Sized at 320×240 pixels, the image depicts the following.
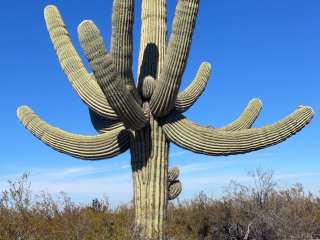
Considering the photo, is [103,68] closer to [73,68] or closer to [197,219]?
[73,68]

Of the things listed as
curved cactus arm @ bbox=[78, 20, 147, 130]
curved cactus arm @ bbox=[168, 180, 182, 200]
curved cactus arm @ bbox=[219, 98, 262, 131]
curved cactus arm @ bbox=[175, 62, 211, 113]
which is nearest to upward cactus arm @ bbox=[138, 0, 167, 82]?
curved cactus arm @ bbox=[175, 62, 211, 113]

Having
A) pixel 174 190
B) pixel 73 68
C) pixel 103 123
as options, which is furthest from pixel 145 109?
pixel 174 190

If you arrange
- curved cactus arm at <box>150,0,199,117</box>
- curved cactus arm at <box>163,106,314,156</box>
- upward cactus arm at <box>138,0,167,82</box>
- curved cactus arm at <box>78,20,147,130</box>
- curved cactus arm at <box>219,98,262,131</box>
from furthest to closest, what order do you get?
1. curved cactus arm at <box>219,98,262,131</box>
2. upward cactus arm at <box>138,0,167,82</box>
3. curved cactus arm at <box>163,106,314,156</box>
4. curved cactus arm at <box>150,0,199,117</box>
5. curved cactus arm at <box>78,20,147,130</box>

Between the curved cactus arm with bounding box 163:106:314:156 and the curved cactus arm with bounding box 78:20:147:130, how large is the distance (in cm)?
103

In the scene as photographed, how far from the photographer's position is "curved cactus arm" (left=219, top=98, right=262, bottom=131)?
8.42 m

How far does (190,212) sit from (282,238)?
11.2 feet

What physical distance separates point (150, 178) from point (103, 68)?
1.83 meters

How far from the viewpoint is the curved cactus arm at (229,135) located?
7.20 m

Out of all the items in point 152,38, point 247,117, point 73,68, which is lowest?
point 247,117

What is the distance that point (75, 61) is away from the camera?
7.84 meters

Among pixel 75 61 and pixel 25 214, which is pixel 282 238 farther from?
pixel 75 61

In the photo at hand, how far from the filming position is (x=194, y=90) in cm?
818

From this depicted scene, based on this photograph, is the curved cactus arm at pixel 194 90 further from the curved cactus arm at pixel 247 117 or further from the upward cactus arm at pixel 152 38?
the curved cactus arm at pixel 247 117

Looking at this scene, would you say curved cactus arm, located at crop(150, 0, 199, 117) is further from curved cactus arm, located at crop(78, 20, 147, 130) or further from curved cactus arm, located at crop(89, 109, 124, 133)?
curved cactus arm, located at crop(89, 109, 124, 133)
